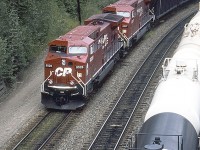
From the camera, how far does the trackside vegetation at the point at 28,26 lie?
83.8ft

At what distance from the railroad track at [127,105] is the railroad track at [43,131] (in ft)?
6.41

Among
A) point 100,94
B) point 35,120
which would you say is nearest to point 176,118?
point 35,120

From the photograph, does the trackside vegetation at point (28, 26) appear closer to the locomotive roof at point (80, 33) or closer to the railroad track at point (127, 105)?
the locomotive roof at point (80, 33)

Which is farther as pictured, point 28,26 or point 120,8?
point 120,8

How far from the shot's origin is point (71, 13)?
4191 centimetres

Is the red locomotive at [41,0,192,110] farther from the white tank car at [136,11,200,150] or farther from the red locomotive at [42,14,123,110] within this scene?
the white tank car at [136,11,200,150]

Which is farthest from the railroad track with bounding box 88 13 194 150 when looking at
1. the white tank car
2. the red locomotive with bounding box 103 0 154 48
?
the white tank car

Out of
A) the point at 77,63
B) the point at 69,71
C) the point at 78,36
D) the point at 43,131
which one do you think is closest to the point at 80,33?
the point at 78,36

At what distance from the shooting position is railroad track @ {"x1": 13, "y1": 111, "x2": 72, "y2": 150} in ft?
58.4

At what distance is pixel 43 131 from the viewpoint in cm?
1927

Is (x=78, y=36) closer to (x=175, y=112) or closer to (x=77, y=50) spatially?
(x=77, y=50)

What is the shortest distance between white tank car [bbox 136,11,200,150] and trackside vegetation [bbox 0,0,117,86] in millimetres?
12188

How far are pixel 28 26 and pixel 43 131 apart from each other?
13177 millimetres

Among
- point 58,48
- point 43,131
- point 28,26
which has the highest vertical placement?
point 58,48
